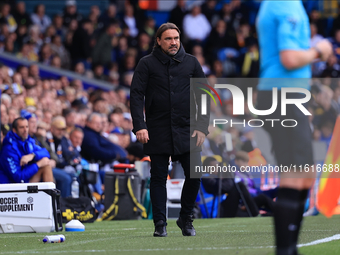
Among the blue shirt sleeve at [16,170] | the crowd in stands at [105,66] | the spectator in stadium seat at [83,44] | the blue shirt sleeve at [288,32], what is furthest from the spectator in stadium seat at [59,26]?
the blue shirt sleeve at [288,32]

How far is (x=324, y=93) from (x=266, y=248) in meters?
11.6

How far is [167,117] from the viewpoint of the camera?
603cm

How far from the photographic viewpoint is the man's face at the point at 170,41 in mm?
5992

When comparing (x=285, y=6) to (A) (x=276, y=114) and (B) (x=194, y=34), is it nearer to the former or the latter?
(A) (x=276, y=114)

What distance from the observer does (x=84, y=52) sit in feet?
59.1

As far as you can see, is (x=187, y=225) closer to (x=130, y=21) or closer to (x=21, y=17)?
(x=21, y=17)

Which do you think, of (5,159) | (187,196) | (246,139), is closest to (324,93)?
(246,139)

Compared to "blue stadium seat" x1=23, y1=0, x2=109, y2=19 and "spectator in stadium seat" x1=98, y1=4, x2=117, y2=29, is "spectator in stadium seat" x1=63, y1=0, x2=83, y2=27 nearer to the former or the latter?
"spectator in stadium seat" x1=98, y1=4, x2=117, y2=29

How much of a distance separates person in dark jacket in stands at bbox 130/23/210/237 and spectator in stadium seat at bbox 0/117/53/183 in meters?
2.88

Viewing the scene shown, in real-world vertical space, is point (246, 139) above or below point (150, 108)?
below

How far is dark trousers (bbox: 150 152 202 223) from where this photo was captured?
5.96m

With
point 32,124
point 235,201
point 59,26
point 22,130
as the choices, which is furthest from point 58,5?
point 22,130

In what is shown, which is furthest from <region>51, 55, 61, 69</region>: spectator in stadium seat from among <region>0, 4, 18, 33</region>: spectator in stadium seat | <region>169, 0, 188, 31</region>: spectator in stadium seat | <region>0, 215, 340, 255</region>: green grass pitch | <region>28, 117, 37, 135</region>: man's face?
<region>0, 215, 340, 255</region>: green grass pitch

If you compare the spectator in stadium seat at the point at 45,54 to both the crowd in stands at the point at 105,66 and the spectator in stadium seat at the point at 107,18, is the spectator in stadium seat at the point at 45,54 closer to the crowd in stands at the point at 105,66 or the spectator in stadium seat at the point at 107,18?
the crowd in stands at the point at 105,66
